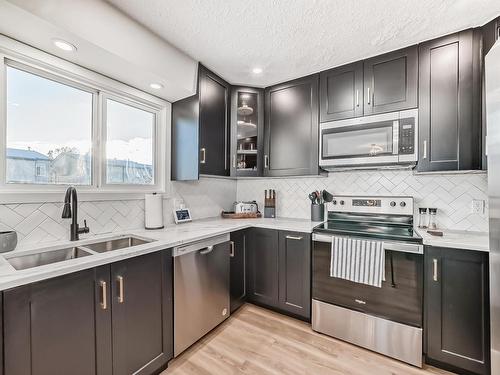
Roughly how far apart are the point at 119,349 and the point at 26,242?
34.5 inches

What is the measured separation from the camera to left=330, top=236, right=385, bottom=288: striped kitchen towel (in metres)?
1.71

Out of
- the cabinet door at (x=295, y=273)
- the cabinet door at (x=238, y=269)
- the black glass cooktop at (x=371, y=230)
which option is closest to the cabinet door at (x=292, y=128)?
the black glass cooktop at (x=371, y=230)

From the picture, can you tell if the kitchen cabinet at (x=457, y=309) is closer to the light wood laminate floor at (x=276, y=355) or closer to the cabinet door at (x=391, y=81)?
the light wood laminate floor at (x=276, y=355)

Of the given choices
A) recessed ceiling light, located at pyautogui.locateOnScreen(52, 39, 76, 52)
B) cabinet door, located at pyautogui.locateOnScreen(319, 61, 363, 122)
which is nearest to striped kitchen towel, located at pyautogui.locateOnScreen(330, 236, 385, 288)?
cabinet door, located at pyautogui.locateOnScreen(319, 61, 363, 122)

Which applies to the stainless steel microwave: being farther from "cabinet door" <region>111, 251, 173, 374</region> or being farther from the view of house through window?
the view of house through window

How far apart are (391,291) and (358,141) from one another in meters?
1.24

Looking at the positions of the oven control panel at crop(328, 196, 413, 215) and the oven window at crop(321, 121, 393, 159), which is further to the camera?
the oven control panel at crop(328, 196, 413, 215)

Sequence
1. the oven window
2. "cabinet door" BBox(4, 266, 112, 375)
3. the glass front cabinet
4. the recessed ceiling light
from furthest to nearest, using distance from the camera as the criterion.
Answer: the glass front cabinet < the oven window < the recessed ceiling light < "cabinet door" BBox(4, 266, 112, 375)

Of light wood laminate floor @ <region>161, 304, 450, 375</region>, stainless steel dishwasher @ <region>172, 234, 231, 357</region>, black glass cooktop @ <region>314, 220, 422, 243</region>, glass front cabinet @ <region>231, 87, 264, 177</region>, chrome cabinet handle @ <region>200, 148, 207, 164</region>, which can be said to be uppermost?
glass front cabinet @ <region>231, 87, 264, 177</region>

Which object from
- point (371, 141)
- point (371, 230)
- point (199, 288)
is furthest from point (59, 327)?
point (371, 141)

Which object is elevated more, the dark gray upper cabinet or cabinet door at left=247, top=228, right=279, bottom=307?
the dark gray upper cabinet

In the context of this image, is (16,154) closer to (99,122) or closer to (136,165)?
(99,122)

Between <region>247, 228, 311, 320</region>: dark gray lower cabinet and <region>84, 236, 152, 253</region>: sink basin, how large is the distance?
105 centimetres

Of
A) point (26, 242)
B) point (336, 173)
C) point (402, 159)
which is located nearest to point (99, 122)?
point (26, 242)
